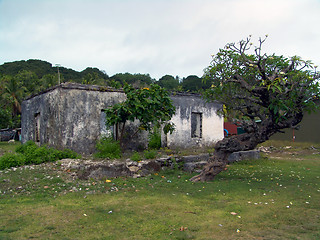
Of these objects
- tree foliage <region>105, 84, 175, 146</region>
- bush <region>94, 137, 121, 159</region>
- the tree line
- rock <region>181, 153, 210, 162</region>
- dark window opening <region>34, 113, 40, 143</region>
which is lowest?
rock <region>181, 153, 210, 162</region>

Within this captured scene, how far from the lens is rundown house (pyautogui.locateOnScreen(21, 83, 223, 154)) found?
32.6ft

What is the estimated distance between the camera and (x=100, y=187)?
7.09 metres

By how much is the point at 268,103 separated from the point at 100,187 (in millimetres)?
4832

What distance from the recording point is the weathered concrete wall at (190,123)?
1253 cm

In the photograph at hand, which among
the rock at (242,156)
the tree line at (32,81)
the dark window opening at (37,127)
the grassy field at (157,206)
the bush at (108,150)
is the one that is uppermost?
the tree line at (32,81)

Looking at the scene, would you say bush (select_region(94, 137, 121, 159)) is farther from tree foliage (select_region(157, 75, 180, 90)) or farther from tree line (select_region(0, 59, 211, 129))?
tree foliage (select_region(157, 75, 180, 90))

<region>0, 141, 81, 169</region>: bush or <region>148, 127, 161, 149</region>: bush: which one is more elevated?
<region>148, 127, 161, 149</region>: bush

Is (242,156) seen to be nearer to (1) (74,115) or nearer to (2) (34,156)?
(1) (74,115)

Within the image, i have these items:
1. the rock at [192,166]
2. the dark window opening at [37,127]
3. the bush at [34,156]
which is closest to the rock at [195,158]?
the rock at [192,166]

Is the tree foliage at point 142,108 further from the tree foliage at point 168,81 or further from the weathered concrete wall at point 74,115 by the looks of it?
the tree foliage at point 168,81

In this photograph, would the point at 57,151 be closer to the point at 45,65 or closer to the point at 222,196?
the point at 222,196

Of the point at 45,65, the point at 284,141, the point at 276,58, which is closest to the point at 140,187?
the point at 276,58

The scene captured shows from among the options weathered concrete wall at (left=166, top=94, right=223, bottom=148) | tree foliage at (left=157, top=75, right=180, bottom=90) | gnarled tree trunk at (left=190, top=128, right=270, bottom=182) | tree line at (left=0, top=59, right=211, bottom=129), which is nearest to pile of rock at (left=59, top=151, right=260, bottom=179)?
gnarled tree trunk at (left=190, top=128, right=270, bottom=182)

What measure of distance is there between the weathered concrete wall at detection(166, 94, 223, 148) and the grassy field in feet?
13.1
